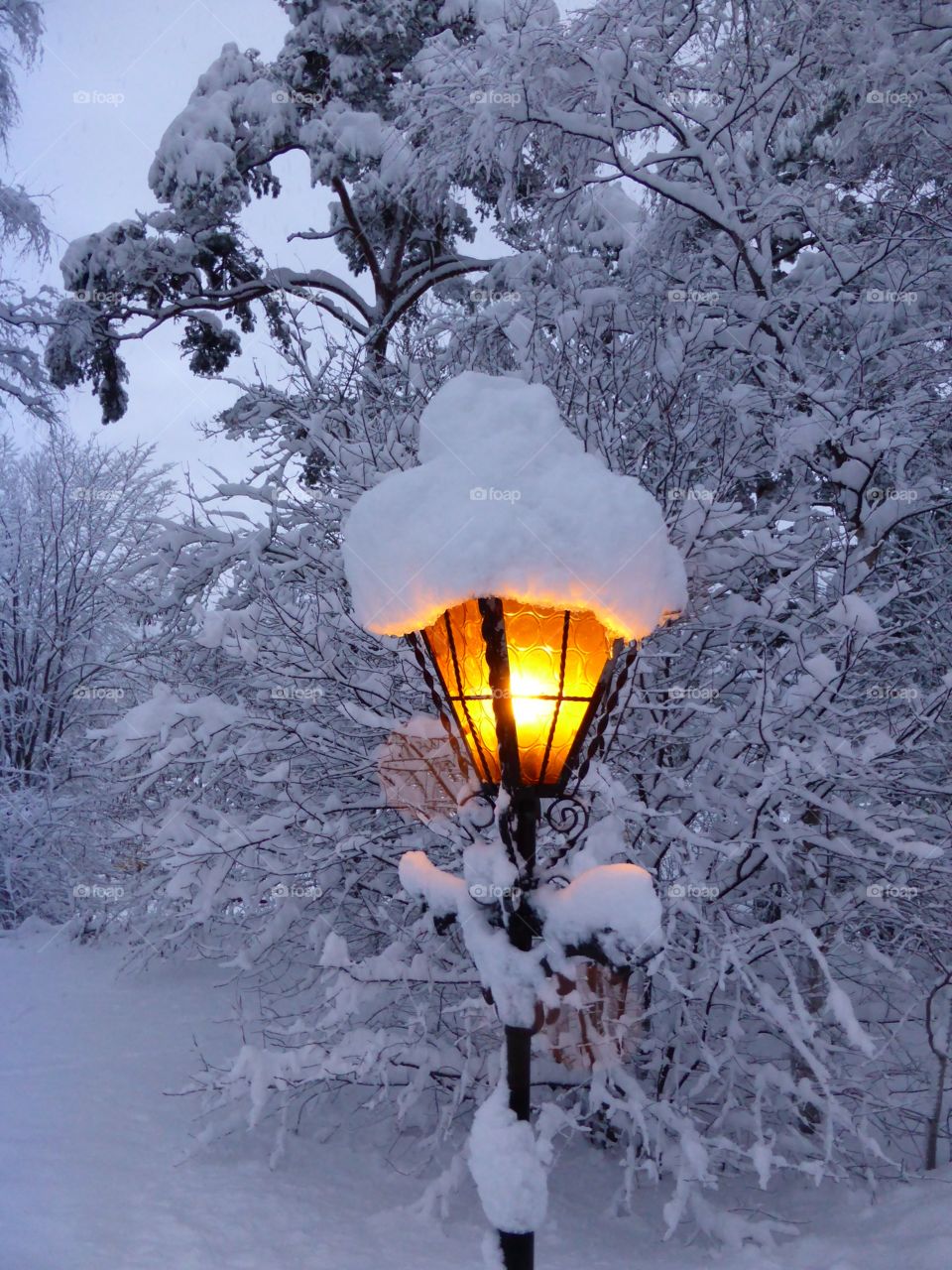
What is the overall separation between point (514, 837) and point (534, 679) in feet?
1.58

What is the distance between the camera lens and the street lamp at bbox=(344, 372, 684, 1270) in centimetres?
212

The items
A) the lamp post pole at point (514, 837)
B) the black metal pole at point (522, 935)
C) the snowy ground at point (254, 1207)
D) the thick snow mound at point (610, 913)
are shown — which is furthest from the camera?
the snowy ground at point (254, 1207)

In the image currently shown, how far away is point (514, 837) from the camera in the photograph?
2.45m

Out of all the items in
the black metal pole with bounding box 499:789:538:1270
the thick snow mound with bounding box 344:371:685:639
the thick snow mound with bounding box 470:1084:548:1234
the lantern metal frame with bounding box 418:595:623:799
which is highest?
the thick snow mound with bounding box 344:371:685:639

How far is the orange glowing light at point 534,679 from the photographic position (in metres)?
2.25

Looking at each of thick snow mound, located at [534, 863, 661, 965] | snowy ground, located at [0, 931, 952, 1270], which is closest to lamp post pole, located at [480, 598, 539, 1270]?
thick snow mound, located at [534, 863, 661, 965]

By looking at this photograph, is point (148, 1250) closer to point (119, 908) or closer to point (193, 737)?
point (193, 737)

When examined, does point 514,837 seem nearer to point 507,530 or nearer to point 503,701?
point 503,701

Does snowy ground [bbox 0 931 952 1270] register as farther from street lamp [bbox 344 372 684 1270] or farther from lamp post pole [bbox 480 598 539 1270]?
street lamp [bbox 344 372 684 1270]

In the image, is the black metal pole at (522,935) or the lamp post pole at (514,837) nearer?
the lamp post pole at (514,837)

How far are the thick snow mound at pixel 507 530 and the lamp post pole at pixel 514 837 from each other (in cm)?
14

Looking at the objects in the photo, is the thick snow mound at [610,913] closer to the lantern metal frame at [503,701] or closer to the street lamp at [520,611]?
the street lamp at [520,611]

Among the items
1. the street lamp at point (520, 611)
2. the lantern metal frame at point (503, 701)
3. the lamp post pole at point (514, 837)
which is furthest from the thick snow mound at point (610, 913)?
the lantern metal frame at point (503, 701)

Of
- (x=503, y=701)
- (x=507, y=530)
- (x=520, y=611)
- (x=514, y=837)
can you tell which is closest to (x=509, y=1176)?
(x=514, y=837)
